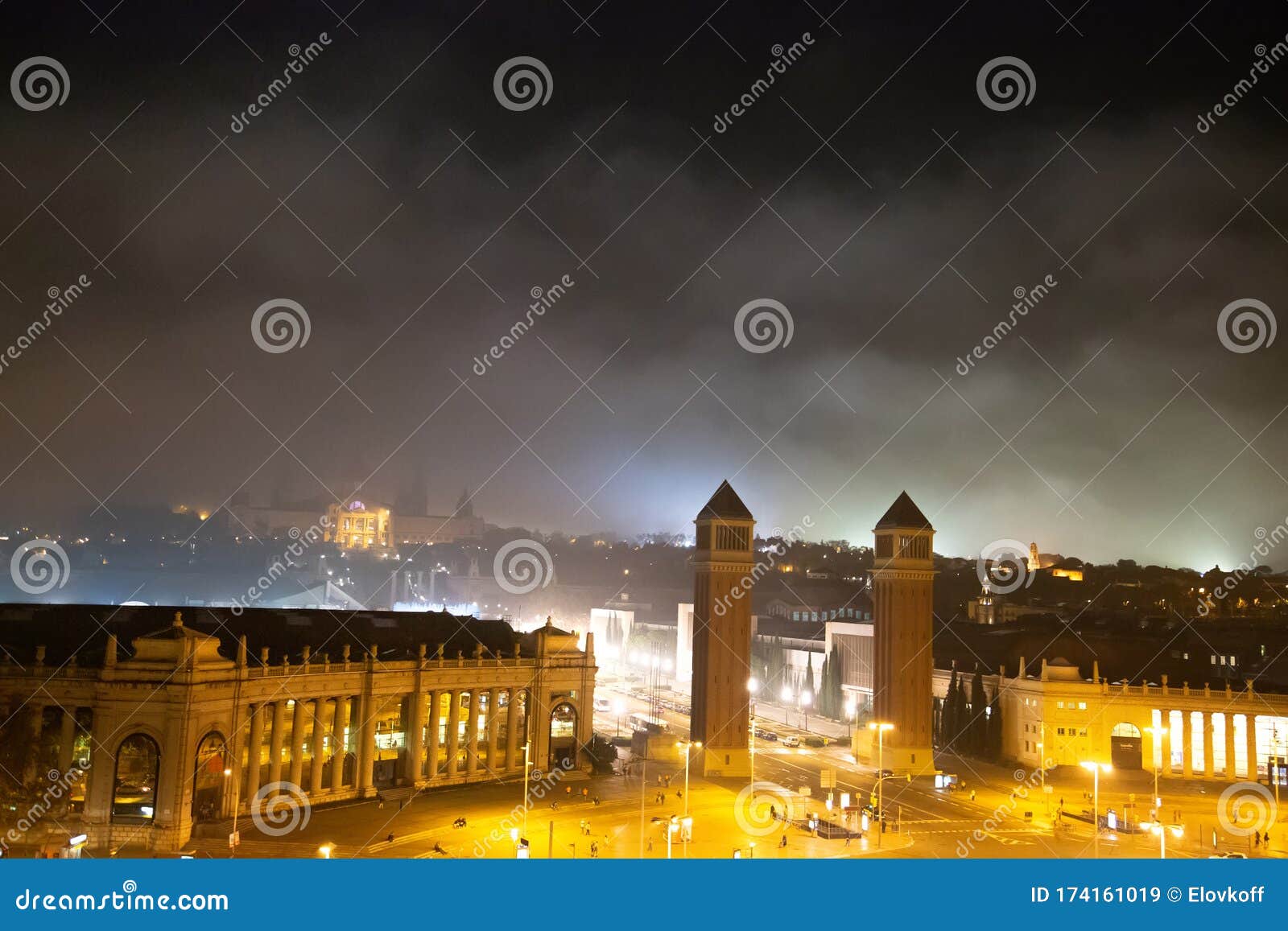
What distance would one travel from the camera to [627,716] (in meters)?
121

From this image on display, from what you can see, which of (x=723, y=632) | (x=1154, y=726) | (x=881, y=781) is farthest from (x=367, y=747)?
(x=1154, y=726)

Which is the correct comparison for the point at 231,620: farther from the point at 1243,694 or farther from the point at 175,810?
the point at 1243,694

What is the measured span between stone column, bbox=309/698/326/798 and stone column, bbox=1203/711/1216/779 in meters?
68.3

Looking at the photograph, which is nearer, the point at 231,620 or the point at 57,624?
the point at 57,624

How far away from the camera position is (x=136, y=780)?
51.0 meters

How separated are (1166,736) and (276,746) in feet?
227

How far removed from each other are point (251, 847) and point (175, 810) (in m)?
4.44

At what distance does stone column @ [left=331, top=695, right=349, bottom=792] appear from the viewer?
6178 centimetres

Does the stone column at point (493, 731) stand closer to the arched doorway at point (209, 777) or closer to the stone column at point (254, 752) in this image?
the stone column at point (254, 752)

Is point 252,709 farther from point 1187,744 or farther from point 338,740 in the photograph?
point 1187,744

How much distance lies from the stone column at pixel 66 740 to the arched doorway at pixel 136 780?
2.75 metres

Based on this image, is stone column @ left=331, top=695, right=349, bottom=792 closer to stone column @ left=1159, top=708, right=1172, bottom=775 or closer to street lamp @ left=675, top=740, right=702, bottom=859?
street lamp @ left=675, top=740, right=702, bottom=859

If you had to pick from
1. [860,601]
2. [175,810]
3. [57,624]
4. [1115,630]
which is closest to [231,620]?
[57,624]

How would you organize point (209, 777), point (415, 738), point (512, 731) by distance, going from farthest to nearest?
1. point (512, 731)
2. point (415, 738)
3. point (209, 777)
